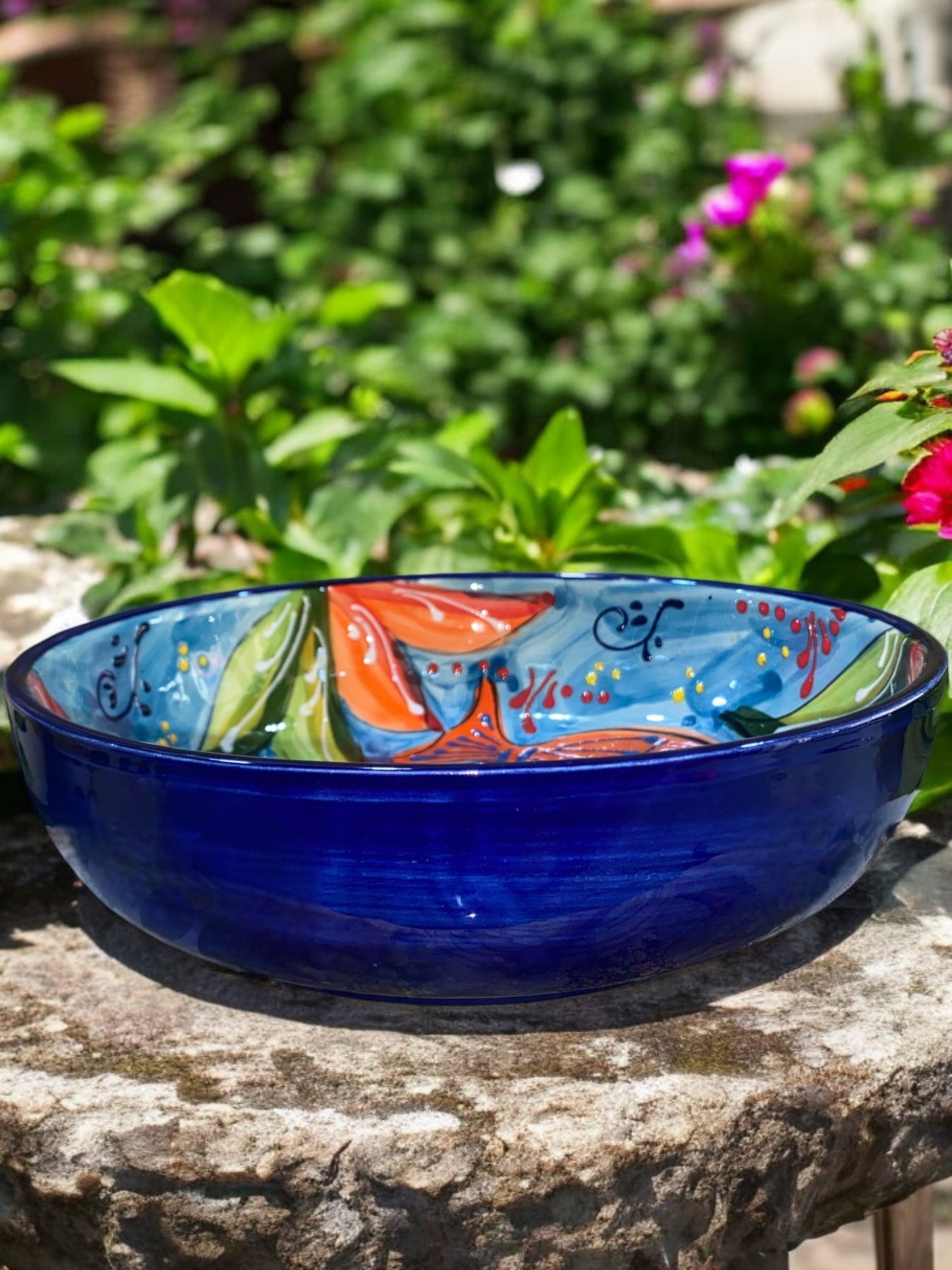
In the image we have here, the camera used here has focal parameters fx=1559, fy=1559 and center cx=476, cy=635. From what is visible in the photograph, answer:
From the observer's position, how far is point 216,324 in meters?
1.66

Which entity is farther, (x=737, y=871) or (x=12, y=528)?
(x=12, y=528)

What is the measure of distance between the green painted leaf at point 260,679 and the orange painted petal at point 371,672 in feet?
0.10

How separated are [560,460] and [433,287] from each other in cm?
255

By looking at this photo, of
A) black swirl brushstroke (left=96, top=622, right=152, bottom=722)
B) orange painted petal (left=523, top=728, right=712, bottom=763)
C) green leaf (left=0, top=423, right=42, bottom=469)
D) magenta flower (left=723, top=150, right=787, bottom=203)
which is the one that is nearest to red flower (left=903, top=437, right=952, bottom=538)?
orange painted petal (left=523, top=728, right=712, bottom=763)

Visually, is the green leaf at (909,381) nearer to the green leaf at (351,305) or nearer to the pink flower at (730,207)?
the green leaf at (351,305)

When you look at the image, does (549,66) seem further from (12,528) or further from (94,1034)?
(94,1034)

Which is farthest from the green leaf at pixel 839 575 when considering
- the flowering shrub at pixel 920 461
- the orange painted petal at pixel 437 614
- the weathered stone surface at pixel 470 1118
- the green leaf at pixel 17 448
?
the green leaf at pixel 17 448

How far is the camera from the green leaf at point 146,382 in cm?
162

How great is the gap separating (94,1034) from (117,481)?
3.16 ft

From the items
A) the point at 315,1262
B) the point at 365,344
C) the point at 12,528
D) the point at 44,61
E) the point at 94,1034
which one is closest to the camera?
the point at 315,1262

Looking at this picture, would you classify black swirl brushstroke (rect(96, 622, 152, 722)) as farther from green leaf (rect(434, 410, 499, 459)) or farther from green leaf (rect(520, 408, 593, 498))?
green leaf (rect(434, 410, 499, 459))

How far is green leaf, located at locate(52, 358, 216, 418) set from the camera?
1.62m

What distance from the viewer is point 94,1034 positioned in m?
0.93

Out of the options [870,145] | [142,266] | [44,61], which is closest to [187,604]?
[142,266]
